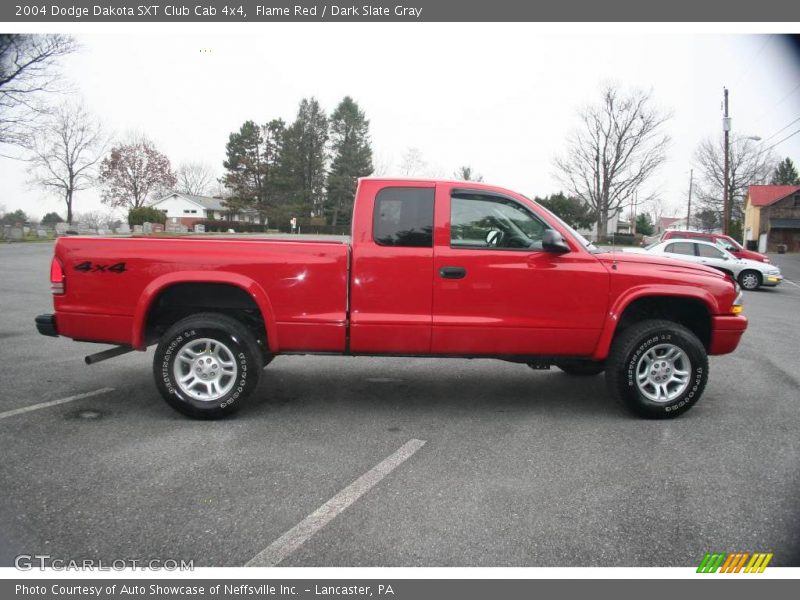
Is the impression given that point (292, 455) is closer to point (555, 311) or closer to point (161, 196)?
point (555, 311)

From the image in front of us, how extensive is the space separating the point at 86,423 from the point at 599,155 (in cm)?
4657

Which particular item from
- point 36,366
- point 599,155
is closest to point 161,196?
point 599,155

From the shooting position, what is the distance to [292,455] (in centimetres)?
369

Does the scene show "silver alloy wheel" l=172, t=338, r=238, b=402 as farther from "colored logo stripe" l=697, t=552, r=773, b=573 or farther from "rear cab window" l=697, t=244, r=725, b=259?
"rear cab window" l=697, t=244, r=725, b=259

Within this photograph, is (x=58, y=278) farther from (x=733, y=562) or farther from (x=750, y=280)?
(x=750, y=280)

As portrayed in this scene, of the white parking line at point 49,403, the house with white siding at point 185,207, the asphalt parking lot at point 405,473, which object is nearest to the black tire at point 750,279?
the asphalt parking lot at point 405,473

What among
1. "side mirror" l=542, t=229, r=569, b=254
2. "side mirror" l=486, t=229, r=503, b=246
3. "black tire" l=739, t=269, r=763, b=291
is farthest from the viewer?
"black tire" l=739, t=269, r=763, b=291

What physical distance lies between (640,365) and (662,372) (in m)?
0.22

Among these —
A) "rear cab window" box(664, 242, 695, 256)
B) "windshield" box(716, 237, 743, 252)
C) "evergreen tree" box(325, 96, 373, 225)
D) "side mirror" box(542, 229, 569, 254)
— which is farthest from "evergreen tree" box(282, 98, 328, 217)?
"side mirror" box(542, 229, 569, 254)

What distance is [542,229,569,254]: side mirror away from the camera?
4.22 m

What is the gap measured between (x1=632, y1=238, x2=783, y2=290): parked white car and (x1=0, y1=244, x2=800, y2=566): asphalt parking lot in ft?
36.7

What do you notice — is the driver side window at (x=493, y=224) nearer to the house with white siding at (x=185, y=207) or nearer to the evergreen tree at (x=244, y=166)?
the evergreen tree at (x=244, y=166)

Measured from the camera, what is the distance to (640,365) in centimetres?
449

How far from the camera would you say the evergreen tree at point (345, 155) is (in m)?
66.6
